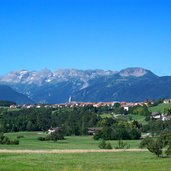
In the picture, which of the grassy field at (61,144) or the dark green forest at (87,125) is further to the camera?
the dark green forest at (87,125)

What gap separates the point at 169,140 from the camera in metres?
61.8

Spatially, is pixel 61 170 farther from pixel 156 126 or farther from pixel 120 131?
pixel 156 126

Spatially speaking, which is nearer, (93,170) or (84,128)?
(93,170)

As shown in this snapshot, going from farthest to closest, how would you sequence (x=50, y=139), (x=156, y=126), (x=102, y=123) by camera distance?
(x=102, y=123), (x=156, y=126), (x=50, y=139)

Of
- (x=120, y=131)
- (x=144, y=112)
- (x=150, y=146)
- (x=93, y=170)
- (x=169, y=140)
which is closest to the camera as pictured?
(x=93, y=170)

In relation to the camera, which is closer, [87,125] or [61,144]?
[61,144]

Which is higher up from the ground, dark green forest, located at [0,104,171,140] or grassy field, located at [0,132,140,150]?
dark green forest, located at [0,104,171,140]

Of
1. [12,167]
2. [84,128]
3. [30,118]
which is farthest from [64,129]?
[12,167]

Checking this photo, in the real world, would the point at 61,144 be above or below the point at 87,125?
below

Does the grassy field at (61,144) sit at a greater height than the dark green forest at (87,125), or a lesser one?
lesser

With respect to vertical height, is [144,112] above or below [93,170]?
above

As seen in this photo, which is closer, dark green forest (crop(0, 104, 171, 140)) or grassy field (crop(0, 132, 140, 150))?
grassy field (crop(0, 132, 140, 150))

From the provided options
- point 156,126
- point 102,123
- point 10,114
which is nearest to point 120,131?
point 156,126

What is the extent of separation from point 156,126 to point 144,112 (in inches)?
1809
